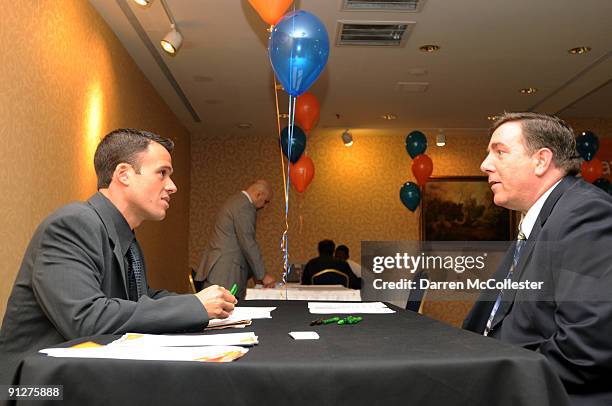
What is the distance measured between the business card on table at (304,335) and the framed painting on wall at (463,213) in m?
8.56

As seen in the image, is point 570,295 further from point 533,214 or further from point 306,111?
point 306,111

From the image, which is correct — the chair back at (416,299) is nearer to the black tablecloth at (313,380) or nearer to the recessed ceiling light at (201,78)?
the recessed ceiling light at (201,78)

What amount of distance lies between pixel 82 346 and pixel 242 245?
510cm

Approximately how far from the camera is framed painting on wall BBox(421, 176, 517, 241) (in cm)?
983

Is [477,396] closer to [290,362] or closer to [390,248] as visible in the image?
[290,362]

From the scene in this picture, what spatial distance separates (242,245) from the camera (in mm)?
6348

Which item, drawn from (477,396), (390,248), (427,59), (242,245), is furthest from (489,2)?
(390,248)

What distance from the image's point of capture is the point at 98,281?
5.75ft

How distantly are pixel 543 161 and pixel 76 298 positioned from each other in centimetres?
154

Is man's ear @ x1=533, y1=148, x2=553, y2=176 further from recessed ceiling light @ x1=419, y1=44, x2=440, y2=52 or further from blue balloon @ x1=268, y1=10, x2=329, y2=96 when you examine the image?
recessed ceiling light @ x1=419, y1=44, x2=440, y2=52

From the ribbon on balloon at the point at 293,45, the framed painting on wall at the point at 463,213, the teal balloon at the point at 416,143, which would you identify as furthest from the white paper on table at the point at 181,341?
the framed painting on wall at the point at 463,213

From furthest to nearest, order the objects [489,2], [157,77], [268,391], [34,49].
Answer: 1. [157,77]
2. [489,2]
3. [34,49]
4. [268,391]

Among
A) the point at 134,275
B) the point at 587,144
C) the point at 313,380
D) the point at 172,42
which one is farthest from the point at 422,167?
the point at 313,380

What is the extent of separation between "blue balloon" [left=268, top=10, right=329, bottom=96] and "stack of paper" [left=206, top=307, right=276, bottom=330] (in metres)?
2.12
